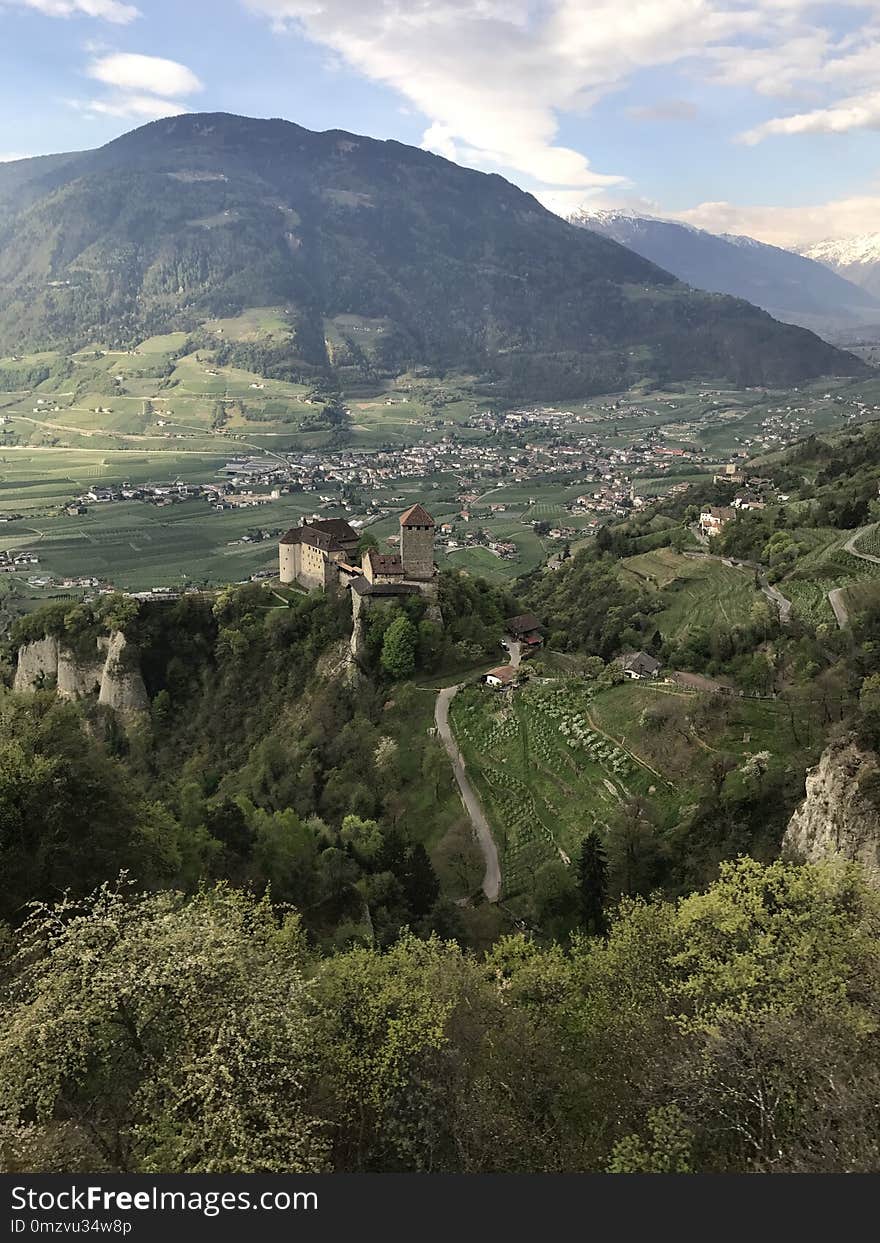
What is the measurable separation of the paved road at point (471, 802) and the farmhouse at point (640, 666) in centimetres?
1135

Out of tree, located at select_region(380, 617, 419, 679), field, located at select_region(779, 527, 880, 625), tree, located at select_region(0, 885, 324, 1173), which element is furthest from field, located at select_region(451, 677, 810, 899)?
tree, located at select_region(0, 885, 324, 1173)

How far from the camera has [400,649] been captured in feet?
173

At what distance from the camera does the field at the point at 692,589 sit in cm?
5709

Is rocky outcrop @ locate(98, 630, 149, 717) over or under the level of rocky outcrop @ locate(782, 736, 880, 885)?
under

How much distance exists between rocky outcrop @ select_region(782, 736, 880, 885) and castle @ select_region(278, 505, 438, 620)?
32283mm

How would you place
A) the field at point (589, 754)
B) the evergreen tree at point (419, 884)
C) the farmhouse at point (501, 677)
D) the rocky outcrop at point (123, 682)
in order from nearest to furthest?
the evergreen tree at point (419, 884) < the field at point (589, 754) < the farmhouse at point (501, 677) < the rocky outcrop at point (123, 682)

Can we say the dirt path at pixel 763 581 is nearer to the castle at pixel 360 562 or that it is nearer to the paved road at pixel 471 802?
the paved road at pixel 471 802

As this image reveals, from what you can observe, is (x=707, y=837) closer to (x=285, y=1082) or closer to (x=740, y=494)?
(x=285, y=1082)

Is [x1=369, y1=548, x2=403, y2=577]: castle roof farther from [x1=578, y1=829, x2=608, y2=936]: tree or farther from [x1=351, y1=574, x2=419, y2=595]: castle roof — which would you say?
[x1=578, y1=829, x2=608, y2=936]: tree

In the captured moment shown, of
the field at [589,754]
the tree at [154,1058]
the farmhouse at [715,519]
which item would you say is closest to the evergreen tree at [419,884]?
the field at [589,754]

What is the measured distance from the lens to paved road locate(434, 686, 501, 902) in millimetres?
36469

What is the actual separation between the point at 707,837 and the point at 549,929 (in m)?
7.69

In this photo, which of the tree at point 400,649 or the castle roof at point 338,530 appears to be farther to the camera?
the castle roof at point 338,530

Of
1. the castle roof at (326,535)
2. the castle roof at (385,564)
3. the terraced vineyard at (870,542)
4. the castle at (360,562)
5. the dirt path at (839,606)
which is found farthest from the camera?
the castle roof at (326,535)
